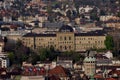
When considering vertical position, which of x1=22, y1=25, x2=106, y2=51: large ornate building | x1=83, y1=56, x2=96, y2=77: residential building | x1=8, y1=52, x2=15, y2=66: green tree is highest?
x1=83, y1=56, x2=96, y2=77: residential building

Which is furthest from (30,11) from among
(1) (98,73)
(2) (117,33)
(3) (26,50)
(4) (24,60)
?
(1) (98,73)

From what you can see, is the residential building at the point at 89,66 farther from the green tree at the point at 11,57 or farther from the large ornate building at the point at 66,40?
the large ornate building at the point at 66,40

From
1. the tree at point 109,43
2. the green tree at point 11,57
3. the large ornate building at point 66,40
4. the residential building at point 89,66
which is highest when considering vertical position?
the residential building at point 89,66

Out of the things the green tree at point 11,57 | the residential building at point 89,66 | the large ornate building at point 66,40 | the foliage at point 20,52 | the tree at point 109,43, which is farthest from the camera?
the large ornate building at point 66,40

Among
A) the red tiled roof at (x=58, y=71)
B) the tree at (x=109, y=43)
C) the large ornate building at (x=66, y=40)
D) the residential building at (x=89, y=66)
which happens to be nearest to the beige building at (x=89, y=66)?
the residential building at (x=89, y=66)

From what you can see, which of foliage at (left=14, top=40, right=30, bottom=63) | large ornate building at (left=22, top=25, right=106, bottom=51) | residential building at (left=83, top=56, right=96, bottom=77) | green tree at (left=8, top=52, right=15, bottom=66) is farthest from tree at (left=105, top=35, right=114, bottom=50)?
residential building at (left=83, top=56, right=96, bottom=77)

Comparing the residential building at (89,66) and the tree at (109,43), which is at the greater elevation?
the residential building at (89,66)

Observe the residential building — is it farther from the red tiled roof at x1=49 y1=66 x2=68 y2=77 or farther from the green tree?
the green tree

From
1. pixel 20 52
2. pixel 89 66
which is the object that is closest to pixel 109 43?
pixel 20 52

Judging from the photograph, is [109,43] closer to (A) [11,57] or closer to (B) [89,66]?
(A) [11,57]
